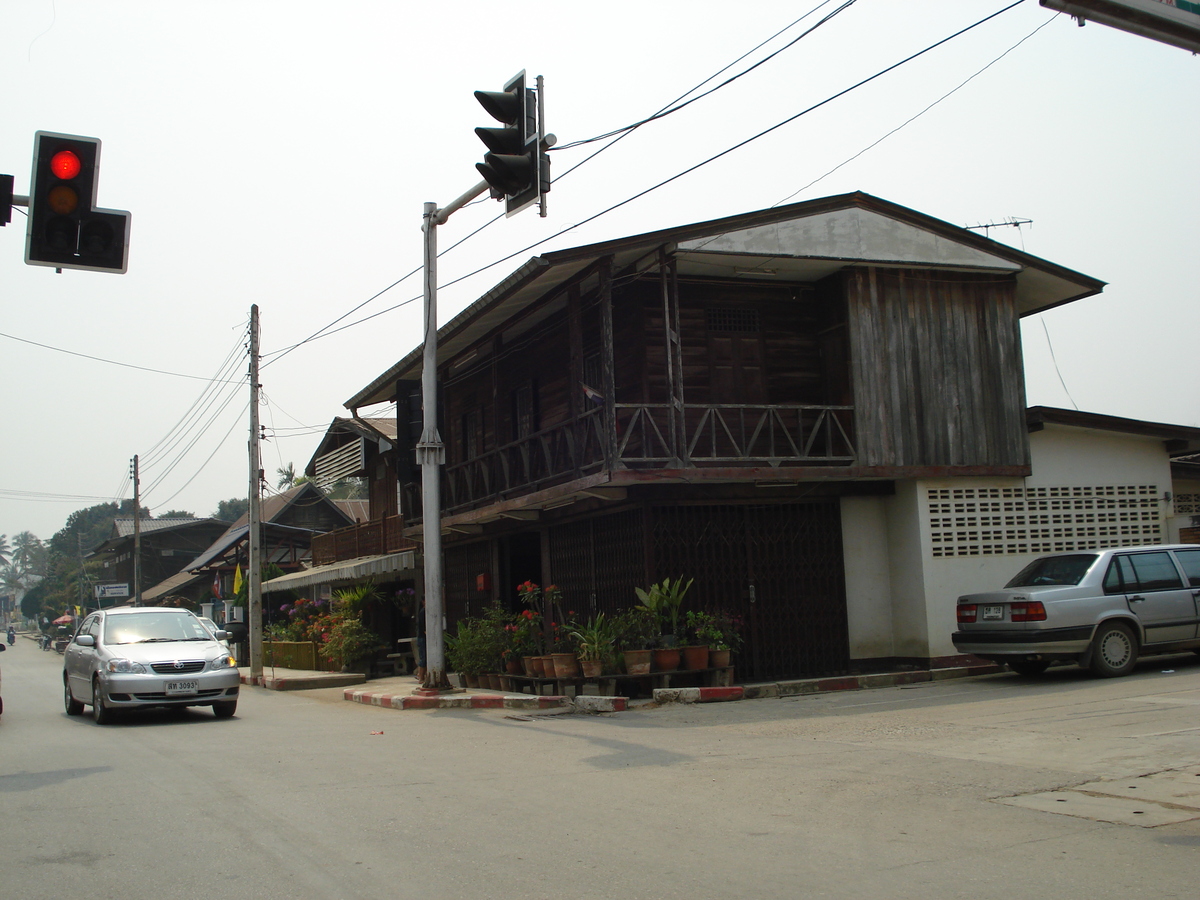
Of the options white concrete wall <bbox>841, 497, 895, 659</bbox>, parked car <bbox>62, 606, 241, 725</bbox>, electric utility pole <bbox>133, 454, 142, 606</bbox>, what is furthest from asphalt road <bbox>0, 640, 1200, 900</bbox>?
electric utility pole <bbox>133, 454, 142, 606</bbox>

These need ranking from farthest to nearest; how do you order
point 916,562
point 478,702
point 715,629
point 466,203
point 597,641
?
point 916,562, point 478,702, point 715,629, point 597,641, point 466,203

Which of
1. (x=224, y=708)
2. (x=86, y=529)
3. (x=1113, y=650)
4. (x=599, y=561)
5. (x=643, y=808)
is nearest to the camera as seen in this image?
(x=643, y=808)

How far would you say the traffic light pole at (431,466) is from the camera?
1484 cm

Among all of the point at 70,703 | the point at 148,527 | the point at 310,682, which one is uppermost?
the point at 148,527

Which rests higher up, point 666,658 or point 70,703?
point 666,658

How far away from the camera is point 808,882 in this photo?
499 centimetres

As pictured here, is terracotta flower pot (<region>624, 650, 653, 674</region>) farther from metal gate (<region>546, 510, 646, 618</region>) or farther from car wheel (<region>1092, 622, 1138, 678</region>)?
car wheel (<region>1092, 622, 1138, 678</region>)

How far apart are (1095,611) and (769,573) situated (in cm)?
439

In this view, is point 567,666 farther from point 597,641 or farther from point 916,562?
point 916,562

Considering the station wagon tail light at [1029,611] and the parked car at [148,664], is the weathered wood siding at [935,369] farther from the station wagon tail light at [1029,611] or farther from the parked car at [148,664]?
the parked car at [148,664]

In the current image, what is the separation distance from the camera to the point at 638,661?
13.8m

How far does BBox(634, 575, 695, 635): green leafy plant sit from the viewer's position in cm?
1420

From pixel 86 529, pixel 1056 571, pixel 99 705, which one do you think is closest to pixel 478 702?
pixel 99 705

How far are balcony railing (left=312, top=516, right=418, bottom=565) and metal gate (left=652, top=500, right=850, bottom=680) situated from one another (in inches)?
387
